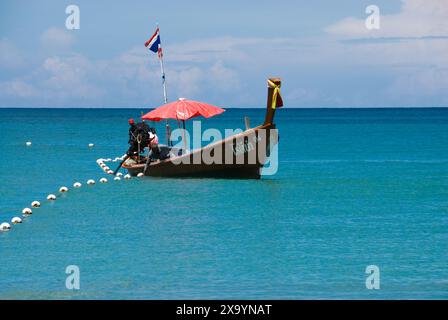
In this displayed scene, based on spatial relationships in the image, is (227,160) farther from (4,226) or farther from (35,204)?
(4,226)

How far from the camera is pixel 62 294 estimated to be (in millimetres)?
15703

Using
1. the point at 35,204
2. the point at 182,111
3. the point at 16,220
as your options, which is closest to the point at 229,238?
the point at 16,220

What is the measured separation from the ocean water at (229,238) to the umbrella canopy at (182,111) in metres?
2.23

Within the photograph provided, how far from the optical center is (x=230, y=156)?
3172 centimetres

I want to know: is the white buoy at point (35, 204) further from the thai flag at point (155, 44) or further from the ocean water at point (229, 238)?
the thai flag at point (155, 44)

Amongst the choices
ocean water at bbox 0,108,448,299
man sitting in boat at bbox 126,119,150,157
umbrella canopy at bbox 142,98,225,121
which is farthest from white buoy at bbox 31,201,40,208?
man sitting in boat at bbox 126,119,150,157

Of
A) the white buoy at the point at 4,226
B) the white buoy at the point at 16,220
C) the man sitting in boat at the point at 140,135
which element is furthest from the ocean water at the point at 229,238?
the man sitting in boat at the point at 140,135

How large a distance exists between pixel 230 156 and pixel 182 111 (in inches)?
90.0

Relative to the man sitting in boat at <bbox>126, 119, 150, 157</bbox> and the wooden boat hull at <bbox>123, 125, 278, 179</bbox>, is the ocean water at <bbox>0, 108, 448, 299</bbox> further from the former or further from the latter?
the man sitting in boat at <bbox>126, 119, 150, 157</bbox>

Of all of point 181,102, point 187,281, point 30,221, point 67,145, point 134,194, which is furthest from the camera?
point 67,145

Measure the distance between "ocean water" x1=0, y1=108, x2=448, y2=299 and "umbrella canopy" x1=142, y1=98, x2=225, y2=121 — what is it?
2230 millimetres
